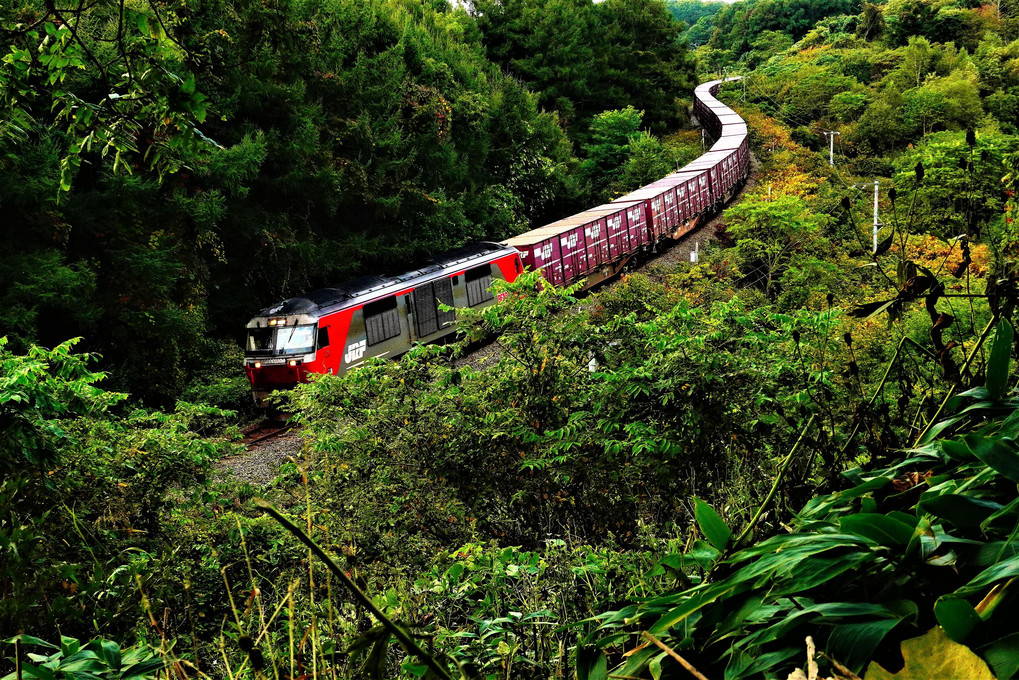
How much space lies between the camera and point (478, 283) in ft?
55.5

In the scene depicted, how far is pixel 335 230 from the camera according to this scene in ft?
69.4

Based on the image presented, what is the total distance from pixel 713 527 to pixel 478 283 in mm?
15631

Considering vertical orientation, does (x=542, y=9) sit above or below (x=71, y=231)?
above

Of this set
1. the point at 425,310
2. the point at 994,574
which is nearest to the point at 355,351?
the point at 425,310

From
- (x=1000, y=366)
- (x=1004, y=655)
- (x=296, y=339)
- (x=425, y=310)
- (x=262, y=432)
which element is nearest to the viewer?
(x=1004, y=655)

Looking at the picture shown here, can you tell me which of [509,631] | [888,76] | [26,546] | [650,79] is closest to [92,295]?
[26,546]

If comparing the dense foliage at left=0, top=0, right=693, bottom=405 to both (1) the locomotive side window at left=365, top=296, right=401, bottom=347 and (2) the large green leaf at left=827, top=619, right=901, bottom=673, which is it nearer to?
(1) the locomotive side window at left=365, top=296, right=401, bottom=347

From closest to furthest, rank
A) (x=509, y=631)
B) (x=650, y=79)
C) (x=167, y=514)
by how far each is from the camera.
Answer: (x=509, y=631) → (x=167, y=514) → (x=650, y=79)

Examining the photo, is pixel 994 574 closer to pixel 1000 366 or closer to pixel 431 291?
pixel 1000 366

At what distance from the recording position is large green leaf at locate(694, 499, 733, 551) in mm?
1393

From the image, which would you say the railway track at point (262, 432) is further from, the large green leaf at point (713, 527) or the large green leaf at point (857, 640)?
the large green leaf at point (857, 640)

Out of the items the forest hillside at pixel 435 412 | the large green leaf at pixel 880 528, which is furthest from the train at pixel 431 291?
the large green leaf at pixel 880 528

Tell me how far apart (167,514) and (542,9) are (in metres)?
40.6

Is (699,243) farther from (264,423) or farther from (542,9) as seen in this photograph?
(542,9)
